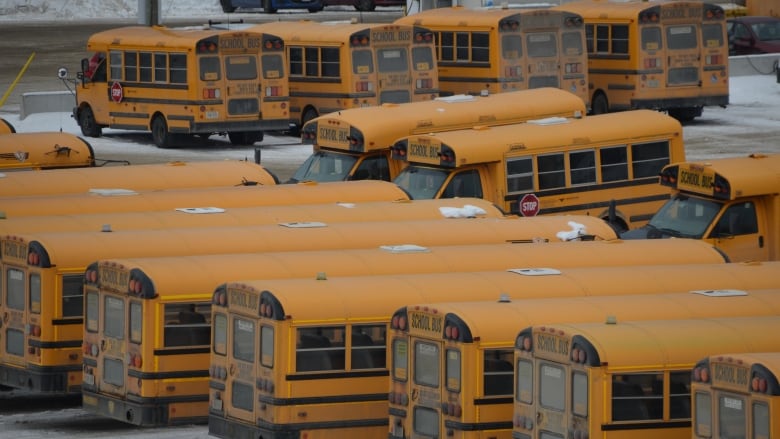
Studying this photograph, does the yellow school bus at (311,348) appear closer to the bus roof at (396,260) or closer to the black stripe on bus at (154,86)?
the bus roof at (396,260)

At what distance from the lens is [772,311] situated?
16.8 meters

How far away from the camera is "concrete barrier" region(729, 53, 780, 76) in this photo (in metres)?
44.0

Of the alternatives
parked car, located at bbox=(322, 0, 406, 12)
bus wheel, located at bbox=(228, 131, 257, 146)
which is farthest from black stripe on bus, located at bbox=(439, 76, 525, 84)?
parked car, located at bbox=(322, 0, 406, 12)

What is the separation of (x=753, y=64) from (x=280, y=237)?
86.2 feet

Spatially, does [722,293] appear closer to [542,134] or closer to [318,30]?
[542,134]

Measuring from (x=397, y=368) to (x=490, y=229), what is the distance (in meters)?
4.89

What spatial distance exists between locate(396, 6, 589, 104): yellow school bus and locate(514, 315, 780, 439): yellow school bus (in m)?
21.0

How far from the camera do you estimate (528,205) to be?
25844 mm

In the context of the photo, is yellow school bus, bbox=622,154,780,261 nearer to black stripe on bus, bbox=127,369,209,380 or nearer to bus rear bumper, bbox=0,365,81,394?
black stripe on bus, bbox=127,369,209,380

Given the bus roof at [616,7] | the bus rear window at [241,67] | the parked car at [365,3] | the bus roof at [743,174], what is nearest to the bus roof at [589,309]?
the bus roof at [743,174]

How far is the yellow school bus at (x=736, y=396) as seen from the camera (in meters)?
13.2

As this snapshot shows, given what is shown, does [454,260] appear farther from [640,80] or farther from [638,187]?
[640,80]

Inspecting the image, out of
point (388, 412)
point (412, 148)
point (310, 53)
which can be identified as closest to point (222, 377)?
point (388, 412)

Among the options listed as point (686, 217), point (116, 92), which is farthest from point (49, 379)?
point (116, 92)
